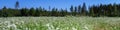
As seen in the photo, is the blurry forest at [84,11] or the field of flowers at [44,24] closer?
the field of flowers at [44,24]

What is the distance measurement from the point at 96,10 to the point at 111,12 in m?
3.84

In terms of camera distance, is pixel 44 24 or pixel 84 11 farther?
pixel 84 11

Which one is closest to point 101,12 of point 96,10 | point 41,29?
point 96,10

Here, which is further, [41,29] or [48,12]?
[48,12]

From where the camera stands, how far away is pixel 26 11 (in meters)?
75.1

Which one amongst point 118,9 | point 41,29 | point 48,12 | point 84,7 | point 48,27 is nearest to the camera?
point 48,27

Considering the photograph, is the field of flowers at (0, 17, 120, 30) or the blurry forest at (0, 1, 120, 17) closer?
the field of flowers at (0, 17, 120, 30)

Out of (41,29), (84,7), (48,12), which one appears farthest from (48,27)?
(84,7)

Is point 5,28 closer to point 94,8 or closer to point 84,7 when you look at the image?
point 84,7

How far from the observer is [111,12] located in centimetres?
8919

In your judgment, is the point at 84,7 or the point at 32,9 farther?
the point at 84,7

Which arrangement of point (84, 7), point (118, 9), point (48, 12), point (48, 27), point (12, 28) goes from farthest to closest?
point (118, 9)
point (84, 7)
point (48, 12)
point (48, 27)
point (12, 28)

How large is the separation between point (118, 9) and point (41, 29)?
88816mm

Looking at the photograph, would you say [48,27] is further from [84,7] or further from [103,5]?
[103,5]
